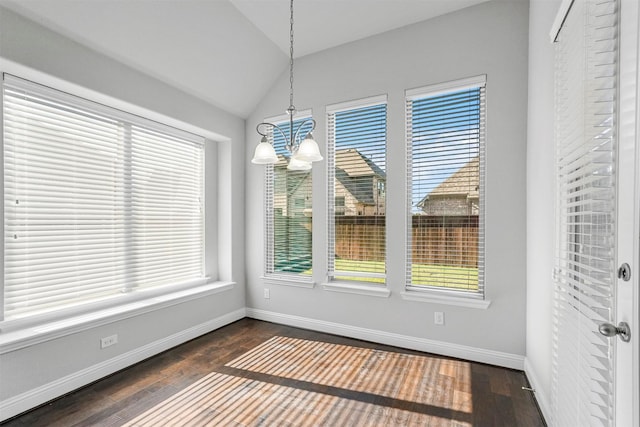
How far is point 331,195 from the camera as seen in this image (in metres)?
3.57

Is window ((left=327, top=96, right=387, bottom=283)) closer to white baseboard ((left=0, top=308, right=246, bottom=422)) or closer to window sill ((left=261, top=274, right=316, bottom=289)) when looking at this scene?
window sill ((left=261, top=274, right=316, bottom=289))

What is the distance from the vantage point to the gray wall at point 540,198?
198 centimetres

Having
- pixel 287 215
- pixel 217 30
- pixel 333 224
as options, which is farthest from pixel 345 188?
pixel 217 30

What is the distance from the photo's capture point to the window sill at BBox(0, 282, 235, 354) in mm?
2053

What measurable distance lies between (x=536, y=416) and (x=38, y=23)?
14.2ft

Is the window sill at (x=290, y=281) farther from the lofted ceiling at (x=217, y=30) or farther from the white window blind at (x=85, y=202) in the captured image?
the lofted ceiling at (x=217, y=30)

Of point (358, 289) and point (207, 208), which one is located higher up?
point (207, 208)

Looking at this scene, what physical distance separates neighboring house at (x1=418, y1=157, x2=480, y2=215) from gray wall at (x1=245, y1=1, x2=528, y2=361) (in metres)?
0.13

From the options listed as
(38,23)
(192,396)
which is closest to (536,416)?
(192,396)

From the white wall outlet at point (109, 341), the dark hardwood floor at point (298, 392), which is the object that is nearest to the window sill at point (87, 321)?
the white wall outlet at point (109, 341)

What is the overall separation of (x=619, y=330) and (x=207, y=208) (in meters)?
3.76

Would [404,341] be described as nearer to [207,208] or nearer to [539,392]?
[539,392]

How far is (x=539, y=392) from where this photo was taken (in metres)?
2.14

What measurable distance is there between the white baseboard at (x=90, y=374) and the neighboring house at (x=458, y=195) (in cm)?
285
